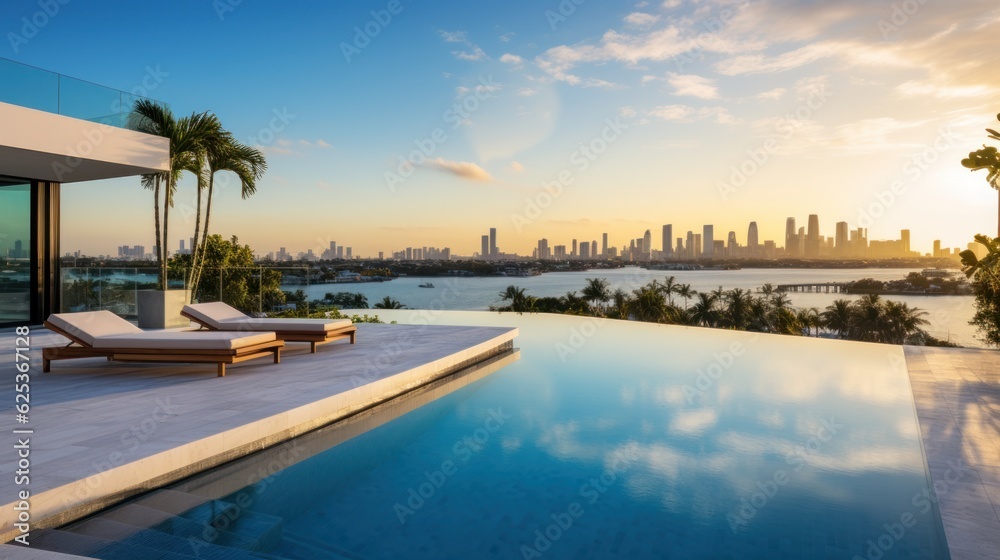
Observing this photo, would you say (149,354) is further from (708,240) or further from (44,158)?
(708,240)

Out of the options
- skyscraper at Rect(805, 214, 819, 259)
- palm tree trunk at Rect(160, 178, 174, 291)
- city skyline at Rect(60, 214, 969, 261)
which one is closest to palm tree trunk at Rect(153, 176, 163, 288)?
palm tree trunk at Rect(160, 178, 174, 291)

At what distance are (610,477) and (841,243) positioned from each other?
974 inches

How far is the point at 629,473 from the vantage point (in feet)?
15.3

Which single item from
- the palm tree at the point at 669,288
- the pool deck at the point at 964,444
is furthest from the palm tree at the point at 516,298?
the pool deck at the point at 964,444

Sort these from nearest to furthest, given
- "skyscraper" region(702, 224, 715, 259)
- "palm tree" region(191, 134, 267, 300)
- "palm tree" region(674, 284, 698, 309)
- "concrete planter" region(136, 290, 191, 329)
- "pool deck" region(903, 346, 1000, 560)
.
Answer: "pool deck" region(903, 346, 1000, 560), "concrete planter" region(136, 290, 191, 329), "palm tree" region(191, 134, 267, 300), "skyscraper" region(702, 224, 715, 259), "palm tree" region(674, 284, 698, 309)

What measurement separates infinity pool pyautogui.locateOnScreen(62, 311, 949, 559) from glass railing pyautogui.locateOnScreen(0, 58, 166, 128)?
8526mm

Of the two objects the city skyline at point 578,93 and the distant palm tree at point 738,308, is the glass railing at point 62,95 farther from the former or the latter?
the distant palm tree at point 738,308

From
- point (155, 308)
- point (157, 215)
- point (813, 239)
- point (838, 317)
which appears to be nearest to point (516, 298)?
point (813, 239)

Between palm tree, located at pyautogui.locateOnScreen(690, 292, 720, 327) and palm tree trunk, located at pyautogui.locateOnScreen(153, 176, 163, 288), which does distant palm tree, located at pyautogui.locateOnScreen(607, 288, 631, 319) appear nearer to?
palm tree, located at pyautogui.locateOnScreen(690, 292, 720, 327)

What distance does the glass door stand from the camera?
1142cm

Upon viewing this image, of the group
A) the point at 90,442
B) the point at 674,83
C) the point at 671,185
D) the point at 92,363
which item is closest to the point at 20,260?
the point at 92,363

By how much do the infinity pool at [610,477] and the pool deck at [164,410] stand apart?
0.26m

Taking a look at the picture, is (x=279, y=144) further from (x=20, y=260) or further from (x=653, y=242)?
(x=653, y=242)

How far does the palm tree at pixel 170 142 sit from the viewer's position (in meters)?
11.6
